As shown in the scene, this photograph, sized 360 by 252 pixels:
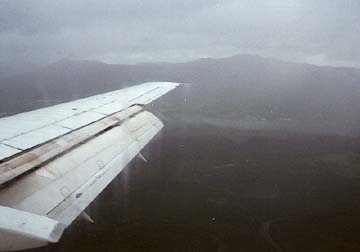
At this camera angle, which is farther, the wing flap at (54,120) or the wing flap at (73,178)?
the wing flap at (54,120)

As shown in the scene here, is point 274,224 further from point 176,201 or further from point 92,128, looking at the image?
point 92,128

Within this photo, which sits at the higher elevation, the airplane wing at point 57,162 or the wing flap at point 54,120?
the wing flap at point 54,120

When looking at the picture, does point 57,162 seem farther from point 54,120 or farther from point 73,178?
point 54,120

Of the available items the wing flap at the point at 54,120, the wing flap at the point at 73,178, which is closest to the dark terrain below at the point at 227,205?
the wing flap at the point at 54,120

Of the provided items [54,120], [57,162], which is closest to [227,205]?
[54,120]

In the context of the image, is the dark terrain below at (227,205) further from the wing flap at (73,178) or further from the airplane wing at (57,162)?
the wing flap at (73,178)

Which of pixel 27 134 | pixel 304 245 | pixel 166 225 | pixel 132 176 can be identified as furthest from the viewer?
pixel 132 176

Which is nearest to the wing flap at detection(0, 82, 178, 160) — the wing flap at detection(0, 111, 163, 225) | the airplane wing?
the airplane wing

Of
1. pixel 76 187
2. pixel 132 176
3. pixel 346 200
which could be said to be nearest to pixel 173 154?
pixel 132 176
